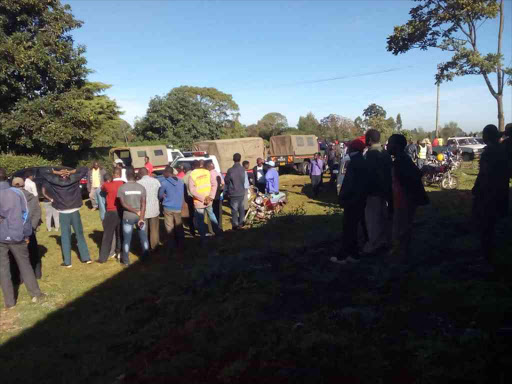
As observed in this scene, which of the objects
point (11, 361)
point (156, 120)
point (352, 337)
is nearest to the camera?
point (352, 337)

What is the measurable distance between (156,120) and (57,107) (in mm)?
16558

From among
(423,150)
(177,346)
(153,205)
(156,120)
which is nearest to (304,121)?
(156,120)

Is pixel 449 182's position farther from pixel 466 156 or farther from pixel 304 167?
pixel 466 156

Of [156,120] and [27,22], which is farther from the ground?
[27,22]

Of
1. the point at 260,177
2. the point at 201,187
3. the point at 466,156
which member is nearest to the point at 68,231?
the point at 201,187

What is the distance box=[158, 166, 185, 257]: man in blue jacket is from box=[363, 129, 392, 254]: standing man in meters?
3.91

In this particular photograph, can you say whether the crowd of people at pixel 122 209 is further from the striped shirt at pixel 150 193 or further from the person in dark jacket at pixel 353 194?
the person in dark jacket at pixel 353 194

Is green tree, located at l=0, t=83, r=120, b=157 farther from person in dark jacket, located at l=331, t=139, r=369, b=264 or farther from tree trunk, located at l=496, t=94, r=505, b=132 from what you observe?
tree trunk, located at l=496, t=94, r=505, b=132

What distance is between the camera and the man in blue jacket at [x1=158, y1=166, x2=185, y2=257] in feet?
28.1

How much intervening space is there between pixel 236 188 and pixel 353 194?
4.50 meters

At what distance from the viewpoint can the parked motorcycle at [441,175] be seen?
15.3 meters

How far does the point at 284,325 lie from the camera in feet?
14.5

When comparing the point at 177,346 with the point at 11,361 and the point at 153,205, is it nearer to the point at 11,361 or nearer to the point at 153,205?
the point at 11,361

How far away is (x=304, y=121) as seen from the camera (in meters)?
60.5
